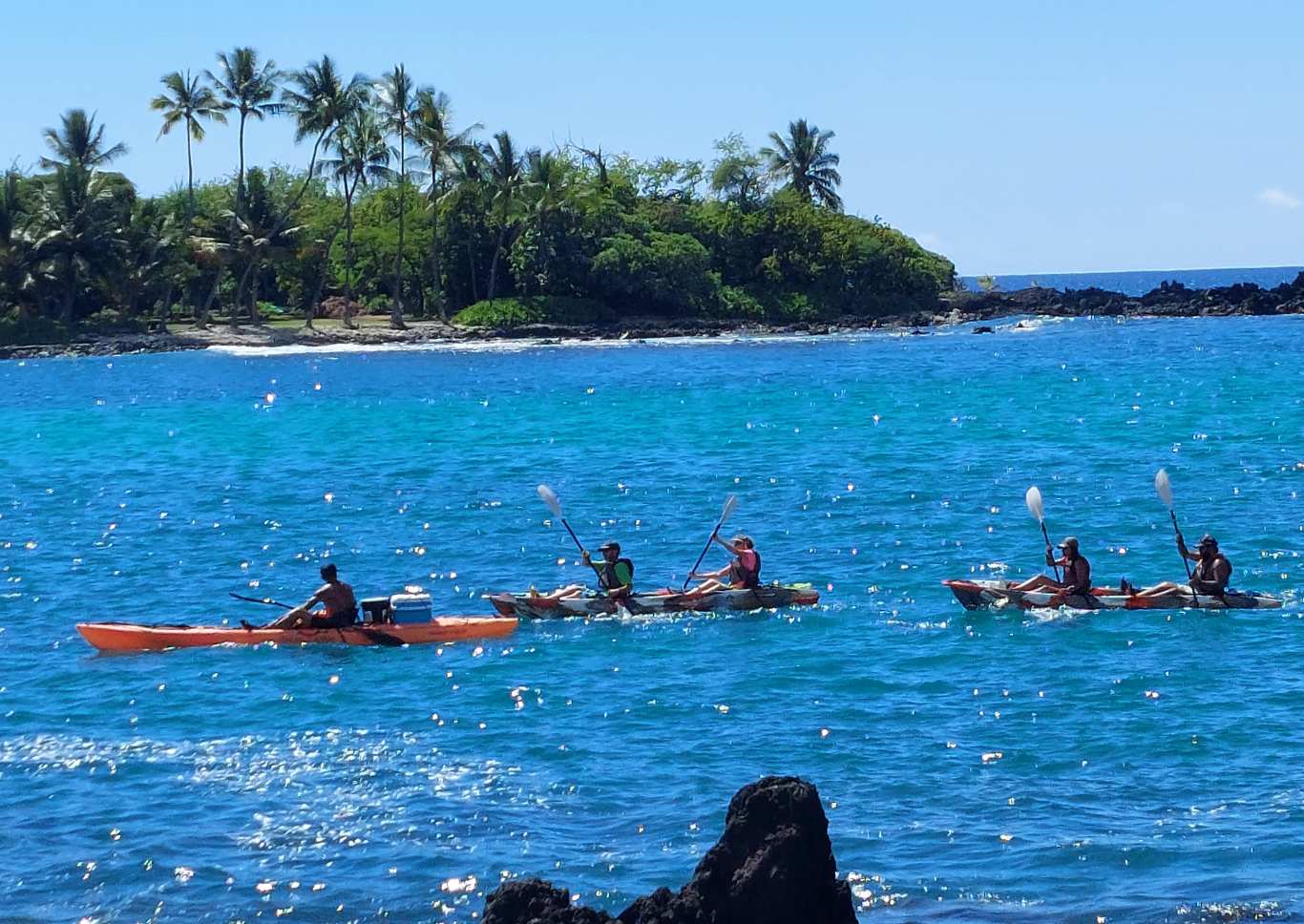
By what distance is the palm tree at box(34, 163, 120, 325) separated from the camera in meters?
76.2

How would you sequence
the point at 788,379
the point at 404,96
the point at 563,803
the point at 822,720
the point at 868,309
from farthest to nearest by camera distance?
the point at 868,309 < the point at 404,96 < the point at 788,379 < the point at 822,720 < the point at 563,803

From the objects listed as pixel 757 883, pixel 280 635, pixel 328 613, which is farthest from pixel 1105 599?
pixel 757 883

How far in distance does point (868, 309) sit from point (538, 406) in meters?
46.1

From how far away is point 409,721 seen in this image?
18.8m

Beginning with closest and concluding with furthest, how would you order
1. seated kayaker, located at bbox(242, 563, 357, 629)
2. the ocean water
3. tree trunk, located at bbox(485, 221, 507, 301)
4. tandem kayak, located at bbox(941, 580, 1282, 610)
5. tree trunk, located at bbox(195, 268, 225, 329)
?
the ocean water, seated kayaker, located at bbox(242, 563, 357, 629), tandem kayak, located at bbox(941, 580, 1282, 610), tree trunk, located at bbox(195, 268, 225, 329), tree trunk, located at bbox(485, 221, 507, 301)

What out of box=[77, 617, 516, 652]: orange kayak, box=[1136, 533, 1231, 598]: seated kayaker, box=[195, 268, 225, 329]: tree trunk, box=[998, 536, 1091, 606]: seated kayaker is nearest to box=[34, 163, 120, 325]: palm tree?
box=[195, 268, 225, 329]: tree trunk

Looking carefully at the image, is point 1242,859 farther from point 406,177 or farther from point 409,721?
A: point 406,177

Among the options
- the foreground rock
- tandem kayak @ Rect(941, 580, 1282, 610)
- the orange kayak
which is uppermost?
the foreground rock

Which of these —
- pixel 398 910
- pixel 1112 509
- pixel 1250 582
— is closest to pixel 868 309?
pixel 1112 509

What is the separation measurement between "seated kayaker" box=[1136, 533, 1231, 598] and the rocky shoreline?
194 ft

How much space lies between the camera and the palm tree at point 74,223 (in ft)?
250

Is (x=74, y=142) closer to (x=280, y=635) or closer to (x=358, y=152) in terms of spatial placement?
(x=358, y=152)

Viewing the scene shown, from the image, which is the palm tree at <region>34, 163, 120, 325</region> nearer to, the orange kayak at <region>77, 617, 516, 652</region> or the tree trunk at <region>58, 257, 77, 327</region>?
the tree trunk at <region>58, 257, 77, 327</region>

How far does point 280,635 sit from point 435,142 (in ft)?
207
